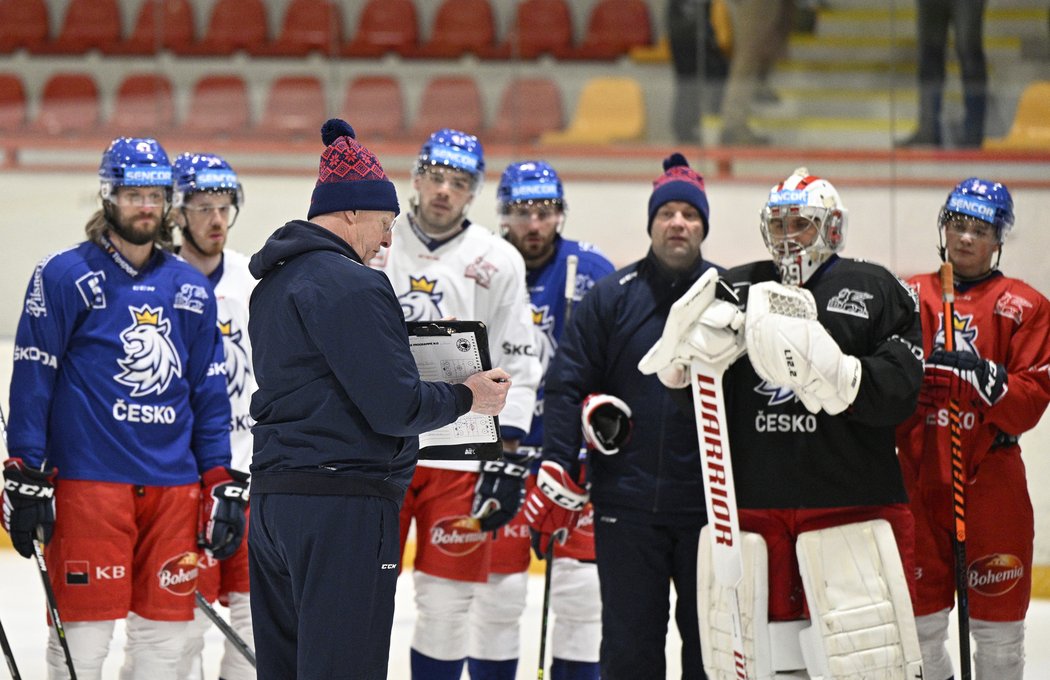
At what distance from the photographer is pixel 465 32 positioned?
22.6 ft

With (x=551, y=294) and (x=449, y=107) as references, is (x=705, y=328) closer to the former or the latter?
(x=551, y=294)

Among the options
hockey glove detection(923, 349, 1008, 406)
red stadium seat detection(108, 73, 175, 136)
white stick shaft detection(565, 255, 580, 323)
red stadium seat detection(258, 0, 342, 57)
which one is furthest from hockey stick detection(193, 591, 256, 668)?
red stadium seat detection(258, 0, 342, 57)

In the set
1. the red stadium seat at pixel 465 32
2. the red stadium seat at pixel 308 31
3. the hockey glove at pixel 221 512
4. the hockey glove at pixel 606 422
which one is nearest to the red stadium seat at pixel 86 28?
the red stadium seat at pixel 308 31

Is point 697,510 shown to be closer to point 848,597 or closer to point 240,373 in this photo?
point 848,597

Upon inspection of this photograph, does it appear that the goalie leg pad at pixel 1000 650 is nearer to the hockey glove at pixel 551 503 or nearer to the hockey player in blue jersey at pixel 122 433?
the hockey glove at pixel 551 503

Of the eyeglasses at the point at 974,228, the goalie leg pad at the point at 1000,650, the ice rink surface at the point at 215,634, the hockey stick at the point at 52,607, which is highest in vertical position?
the eyeglasses at the point at 974,228

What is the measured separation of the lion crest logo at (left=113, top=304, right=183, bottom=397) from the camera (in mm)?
3439

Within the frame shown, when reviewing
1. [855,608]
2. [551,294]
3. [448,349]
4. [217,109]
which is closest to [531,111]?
[217,109]

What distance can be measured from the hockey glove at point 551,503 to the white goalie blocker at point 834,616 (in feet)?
1.85

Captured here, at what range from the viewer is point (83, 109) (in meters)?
7.23

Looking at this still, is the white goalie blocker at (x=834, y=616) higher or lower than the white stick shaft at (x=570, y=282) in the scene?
lower

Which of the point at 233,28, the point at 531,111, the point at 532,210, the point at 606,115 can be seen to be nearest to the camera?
the point at 532,210

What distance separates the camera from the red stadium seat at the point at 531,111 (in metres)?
6.59

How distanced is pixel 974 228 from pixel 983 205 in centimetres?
6
